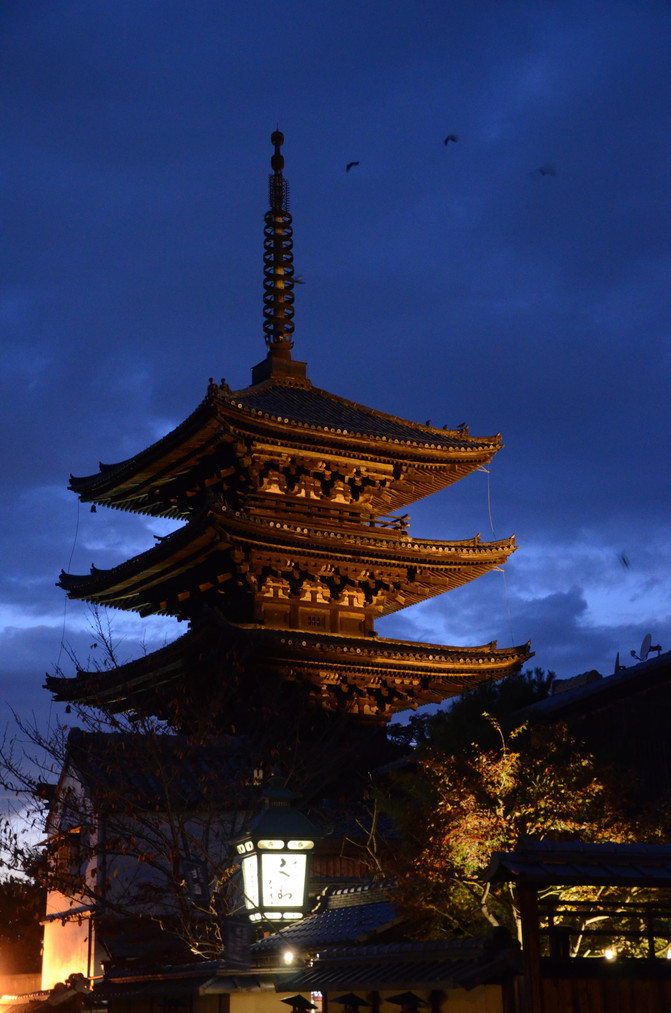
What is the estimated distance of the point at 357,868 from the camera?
24828 mm

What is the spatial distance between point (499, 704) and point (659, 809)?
1053 centimetres

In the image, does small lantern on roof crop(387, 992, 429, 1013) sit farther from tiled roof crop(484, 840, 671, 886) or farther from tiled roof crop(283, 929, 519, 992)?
tiled roof crop(484, 840, 671, 886)

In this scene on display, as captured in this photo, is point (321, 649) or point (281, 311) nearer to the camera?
point (321, 649)

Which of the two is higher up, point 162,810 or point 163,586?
point 163,586

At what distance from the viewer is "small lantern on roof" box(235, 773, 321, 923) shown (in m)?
11.8

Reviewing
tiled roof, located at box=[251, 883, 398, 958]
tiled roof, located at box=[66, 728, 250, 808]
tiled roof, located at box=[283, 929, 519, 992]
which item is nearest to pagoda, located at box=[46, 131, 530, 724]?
tiled roof, located at box=[66, 728, 250, 808]

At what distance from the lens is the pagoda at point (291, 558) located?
105ft

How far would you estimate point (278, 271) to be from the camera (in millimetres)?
40562

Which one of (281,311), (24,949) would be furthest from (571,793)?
(24,949)

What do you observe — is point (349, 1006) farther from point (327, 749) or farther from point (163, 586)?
point (163, 586)

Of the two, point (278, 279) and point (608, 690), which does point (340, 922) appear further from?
point (278, 279)

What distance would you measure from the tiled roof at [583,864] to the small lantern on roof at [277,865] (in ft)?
7.53

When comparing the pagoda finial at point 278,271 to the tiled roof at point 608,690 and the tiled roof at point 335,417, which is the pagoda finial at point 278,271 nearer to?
the tiled roof at point 335,417

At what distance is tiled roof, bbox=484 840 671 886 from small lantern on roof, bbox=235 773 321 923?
7.53ft
